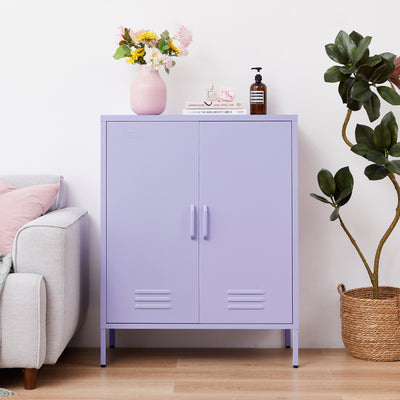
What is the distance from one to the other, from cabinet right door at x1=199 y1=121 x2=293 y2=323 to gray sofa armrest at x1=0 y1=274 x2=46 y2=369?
727 millimetres

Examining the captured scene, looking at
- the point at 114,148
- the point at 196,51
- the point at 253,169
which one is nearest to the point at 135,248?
the point at 114,148

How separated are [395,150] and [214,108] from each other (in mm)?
825

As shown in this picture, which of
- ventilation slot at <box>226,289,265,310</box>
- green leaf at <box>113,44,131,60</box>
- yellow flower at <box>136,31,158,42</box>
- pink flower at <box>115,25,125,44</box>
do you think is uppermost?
pink flower at <box>115,25,125,44</box>

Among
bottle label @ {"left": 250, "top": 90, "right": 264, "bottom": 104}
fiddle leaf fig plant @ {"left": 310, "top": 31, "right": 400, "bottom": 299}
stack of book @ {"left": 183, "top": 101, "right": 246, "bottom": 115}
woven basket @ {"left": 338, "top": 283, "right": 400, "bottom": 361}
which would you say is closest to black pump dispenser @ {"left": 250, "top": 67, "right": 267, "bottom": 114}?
bottle label @ {"left": 250, "top": 90, "right": 264, "bottom": 104}

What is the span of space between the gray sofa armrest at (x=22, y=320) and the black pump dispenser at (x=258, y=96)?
1244 millimetres

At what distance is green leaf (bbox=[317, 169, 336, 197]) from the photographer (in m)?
2.72

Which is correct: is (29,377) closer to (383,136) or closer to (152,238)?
(152,238)

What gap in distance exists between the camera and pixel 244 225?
2648 millimetres

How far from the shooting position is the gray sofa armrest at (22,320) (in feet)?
7.43

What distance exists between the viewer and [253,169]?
2.64m

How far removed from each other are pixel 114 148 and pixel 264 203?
0.70m

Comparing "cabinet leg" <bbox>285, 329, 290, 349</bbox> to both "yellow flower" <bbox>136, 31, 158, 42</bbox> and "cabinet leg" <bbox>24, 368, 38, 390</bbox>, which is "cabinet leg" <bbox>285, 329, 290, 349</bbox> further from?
"yellow flower" <bbox>136, 31, 158, 42</bbox>

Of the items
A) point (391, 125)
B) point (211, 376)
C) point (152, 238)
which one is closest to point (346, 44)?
point (391, 125)

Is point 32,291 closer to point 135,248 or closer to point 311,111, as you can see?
point 135,248
